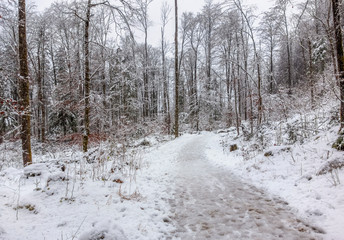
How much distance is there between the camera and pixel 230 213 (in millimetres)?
3219

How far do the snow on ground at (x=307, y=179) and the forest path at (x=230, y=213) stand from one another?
229mm

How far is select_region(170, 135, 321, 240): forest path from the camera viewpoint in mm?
2574

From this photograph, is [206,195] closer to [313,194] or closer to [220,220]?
[220,220]

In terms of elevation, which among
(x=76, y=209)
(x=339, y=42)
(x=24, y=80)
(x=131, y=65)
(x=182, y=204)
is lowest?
(x=182, y=204)

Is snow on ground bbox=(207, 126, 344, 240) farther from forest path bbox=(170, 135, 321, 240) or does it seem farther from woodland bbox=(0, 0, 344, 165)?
woodland bbox=(0, 0, 344, 165)

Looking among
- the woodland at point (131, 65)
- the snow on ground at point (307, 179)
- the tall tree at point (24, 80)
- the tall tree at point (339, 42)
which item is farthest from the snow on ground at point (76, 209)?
the tall tree at point (339, 42)

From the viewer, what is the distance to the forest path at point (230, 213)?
8.45 ft

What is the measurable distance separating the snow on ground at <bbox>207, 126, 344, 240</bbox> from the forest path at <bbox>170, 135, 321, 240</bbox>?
23cm

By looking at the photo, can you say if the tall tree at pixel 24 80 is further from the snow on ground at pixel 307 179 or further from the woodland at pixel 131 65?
the snow on ground at pixel 307 179

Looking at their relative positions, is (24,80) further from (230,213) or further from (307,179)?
(307,179)

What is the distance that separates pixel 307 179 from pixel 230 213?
2.06 meters

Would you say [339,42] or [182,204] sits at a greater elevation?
[339,42]

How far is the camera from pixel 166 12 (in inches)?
846

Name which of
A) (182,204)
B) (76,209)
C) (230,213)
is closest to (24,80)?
(76,209)
